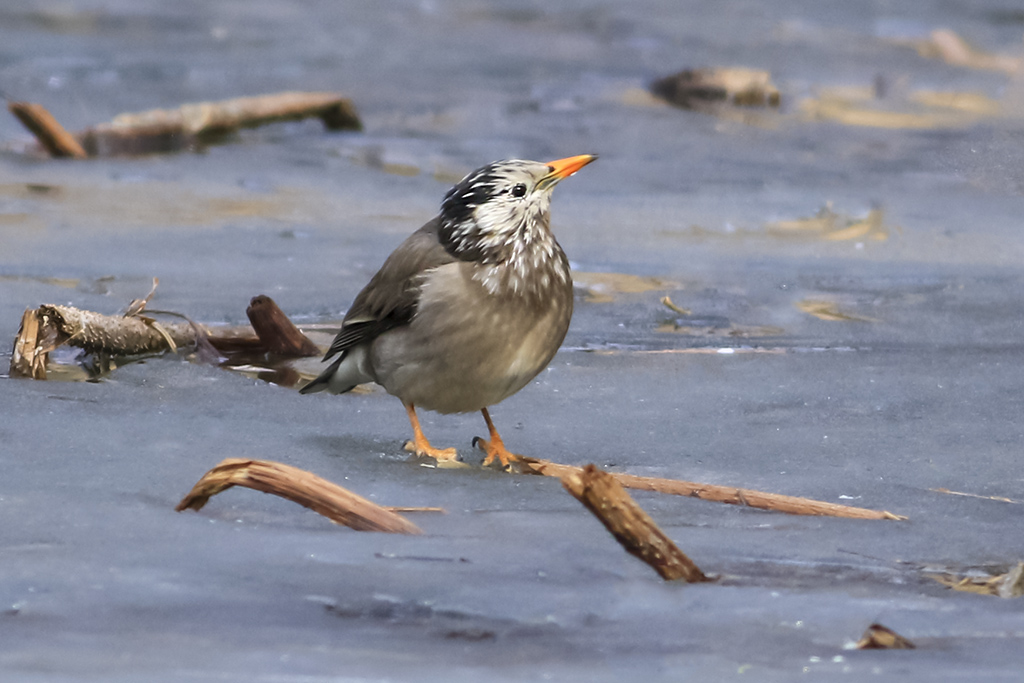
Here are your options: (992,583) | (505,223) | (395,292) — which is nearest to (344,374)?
(395,292)

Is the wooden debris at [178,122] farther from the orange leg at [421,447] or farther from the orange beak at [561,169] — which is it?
the orange beak at [561,169]

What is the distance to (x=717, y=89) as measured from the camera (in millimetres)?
12352

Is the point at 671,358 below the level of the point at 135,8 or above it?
below

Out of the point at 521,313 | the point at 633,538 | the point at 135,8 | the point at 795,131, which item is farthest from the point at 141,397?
the point at 135,8

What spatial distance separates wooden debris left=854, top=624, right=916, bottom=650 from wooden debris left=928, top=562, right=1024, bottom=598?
431 millimetres

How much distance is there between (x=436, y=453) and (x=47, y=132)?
21.2 feet

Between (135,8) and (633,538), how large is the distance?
46.1 ft

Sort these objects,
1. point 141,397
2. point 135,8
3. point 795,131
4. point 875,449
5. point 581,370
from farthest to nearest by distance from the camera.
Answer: point 135,8, point 795,131, point 581,370, point 141,397, point 875,449

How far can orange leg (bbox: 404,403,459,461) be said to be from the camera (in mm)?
4414

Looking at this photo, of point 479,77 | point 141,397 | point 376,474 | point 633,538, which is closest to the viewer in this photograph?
point 633,538

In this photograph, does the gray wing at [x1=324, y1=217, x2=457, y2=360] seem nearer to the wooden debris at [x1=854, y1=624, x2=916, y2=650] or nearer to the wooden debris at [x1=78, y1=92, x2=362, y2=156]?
the wooden debris at [x1=854, y1=624, x2=916, y2=650]

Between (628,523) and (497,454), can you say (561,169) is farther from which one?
(628,523)

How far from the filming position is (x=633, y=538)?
310cm

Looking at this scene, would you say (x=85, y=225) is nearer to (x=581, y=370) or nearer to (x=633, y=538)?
(x=581, y=370)
